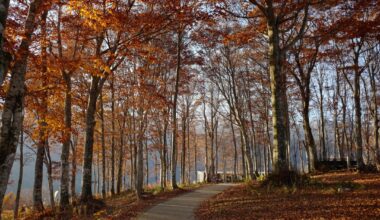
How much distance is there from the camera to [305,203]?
8.82m

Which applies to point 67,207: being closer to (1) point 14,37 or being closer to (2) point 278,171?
(1) point 14,37

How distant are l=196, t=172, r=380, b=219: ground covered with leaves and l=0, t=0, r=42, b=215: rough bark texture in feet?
17.8

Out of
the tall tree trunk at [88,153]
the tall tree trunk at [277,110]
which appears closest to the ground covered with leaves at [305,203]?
the tall tree trunk at [277,110]

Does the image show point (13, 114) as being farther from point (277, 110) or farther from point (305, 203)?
point (277, 110)

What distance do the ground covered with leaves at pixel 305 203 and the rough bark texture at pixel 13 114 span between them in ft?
17.8

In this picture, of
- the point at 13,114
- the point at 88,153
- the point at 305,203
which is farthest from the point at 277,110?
the point at 13,114

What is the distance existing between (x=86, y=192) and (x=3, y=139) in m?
6.67

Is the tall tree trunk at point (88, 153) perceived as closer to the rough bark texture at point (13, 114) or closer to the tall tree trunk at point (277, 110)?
the rough bark texture at point (13, 114)

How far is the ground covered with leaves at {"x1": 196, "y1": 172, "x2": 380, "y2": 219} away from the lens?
24.7 ft

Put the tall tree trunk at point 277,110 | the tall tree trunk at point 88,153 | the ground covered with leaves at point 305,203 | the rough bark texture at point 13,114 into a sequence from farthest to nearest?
1. the tall tree trunk at point 88,153
2. the tall tree trunk at point 277,110
3. the ground covered with leaves at point 305,203
4. the rough bark texture at point 13,114

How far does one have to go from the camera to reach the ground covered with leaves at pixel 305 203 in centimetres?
754

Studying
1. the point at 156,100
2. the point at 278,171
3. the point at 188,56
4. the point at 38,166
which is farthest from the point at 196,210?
the point at 188,56

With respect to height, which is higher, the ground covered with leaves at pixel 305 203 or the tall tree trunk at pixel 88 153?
the tall tree trunk at pixel 88 153

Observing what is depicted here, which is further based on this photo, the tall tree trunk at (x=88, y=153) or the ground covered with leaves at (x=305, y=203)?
the tall tree trunk at (x=88, y=153)
